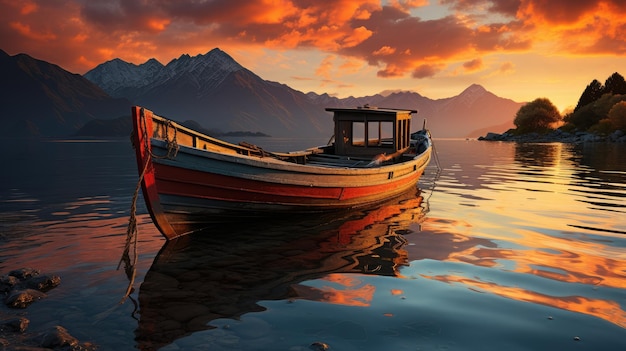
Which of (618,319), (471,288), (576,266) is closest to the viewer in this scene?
(618,319)

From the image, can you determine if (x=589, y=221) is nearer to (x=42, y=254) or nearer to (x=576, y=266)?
(x=576, y=266)

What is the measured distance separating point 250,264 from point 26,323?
3719mm

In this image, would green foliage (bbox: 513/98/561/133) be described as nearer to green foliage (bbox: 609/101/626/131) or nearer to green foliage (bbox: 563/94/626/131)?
green foliage (bbox: 563/94/626/131)

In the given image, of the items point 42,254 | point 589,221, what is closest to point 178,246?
point 42,254

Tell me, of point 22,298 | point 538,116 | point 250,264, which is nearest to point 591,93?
point 538,116

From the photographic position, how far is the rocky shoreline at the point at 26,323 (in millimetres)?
4652

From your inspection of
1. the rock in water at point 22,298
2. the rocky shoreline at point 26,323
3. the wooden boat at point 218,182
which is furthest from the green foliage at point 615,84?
the rock in water at point 22,298

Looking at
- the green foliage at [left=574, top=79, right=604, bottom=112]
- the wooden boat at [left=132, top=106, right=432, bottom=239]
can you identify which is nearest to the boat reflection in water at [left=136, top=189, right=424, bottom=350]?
the wooden boat at [left=132, top=106, right=432, bottom=239]

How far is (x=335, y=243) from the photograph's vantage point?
9594 millimetres

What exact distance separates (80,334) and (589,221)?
13.1 m

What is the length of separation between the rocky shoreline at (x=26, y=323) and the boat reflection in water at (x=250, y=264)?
84 cm

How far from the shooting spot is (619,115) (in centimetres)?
7244

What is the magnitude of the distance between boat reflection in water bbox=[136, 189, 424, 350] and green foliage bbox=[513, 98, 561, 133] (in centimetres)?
10541

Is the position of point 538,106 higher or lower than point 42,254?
higher
